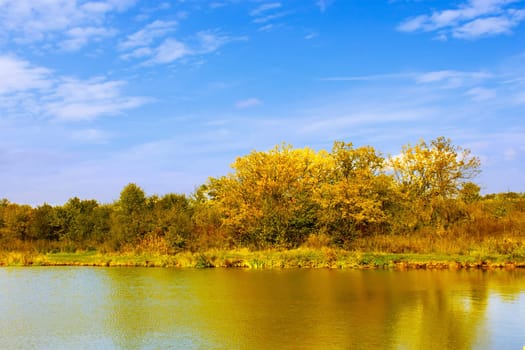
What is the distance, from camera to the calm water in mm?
10812

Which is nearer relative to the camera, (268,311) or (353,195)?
(268,311)

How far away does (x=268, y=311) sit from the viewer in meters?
14.1

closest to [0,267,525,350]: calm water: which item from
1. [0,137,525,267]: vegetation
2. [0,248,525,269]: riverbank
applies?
[0,248,525,269]: riverbank

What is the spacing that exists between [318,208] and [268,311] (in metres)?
18.3

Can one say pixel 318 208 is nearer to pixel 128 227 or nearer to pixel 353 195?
pixel 353 195

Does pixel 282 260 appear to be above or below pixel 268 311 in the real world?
above

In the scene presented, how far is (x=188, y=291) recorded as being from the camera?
1781 centimetres

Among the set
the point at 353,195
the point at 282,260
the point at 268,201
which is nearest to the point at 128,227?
the point at 268,201

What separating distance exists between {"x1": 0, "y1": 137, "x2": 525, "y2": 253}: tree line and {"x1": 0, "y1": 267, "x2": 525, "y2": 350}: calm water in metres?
8.11

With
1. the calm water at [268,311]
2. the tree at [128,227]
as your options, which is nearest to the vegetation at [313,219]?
the tree at [128,227]

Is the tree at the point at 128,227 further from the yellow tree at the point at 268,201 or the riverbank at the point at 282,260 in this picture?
the yellow tree at the point at 268,201

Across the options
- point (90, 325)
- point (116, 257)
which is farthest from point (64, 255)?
point (90, 325)

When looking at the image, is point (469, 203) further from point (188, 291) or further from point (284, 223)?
point (188, 291)

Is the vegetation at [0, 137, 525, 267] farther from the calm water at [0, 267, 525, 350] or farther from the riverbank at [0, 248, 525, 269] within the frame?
the calm water at [0, 267, 525, 350]
